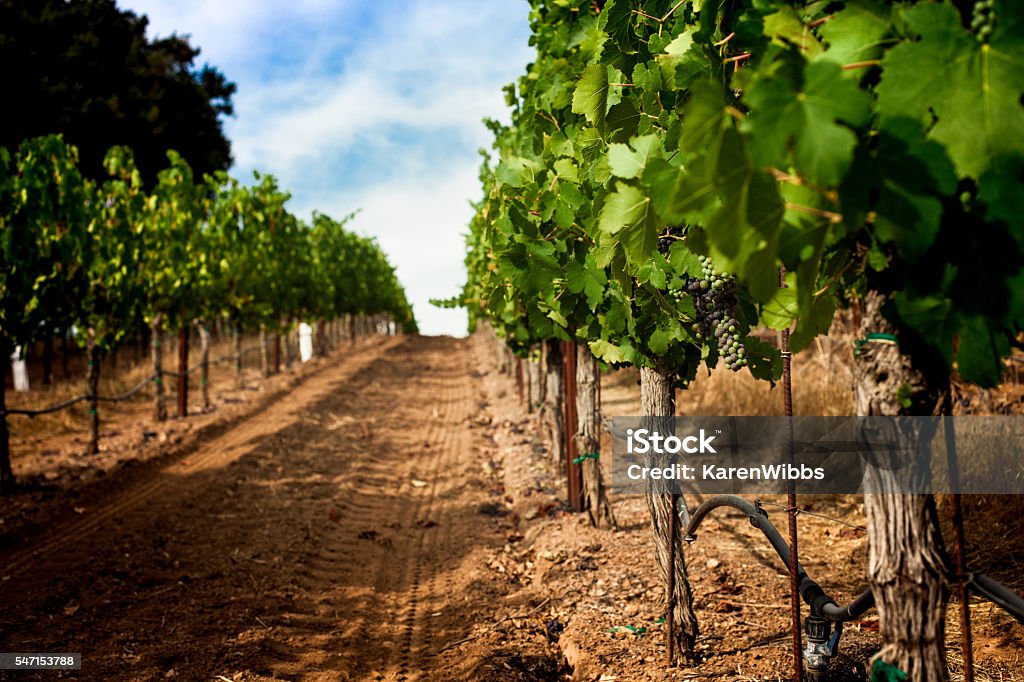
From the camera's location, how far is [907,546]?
1901 mm

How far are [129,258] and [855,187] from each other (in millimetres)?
11960

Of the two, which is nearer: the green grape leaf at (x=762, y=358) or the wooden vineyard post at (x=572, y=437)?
the green grape leaf at (x=762, y=358)

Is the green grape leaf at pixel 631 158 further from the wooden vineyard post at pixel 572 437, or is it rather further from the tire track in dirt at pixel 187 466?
the tire track in dirt at pixel 187 466

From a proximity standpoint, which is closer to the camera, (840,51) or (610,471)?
(840,51)

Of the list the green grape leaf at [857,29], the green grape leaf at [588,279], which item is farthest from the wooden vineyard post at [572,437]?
the green grape leaf at [857,29]

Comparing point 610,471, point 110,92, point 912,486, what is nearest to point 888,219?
point 912,486

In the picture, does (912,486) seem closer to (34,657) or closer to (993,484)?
(993,484)

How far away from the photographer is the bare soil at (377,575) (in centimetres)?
434

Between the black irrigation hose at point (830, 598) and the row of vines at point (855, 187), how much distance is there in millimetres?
130

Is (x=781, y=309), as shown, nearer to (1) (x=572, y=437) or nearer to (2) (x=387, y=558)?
(1) (x=572, y=437)

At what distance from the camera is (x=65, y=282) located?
966 centimetres

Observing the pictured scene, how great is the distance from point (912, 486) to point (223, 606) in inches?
203

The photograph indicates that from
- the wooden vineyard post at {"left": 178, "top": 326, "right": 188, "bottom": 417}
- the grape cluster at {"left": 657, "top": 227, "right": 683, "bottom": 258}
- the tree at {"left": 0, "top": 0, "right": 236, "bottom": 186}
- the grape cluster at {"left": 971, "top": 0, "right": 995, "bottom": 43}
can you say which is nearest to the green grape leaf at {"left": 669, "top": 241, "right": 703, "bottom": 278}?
the grape cluster at {"left": 657, "top": 227, "right": 683, "bottom": 258}

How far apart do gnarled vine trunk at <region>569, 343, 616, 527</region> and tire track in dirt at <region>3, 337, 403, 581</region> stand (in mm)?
4886
